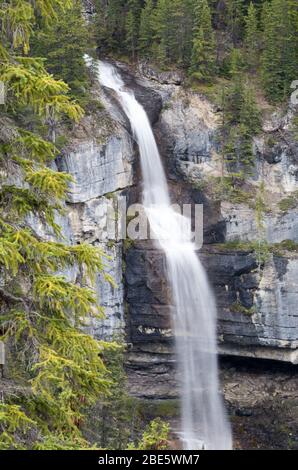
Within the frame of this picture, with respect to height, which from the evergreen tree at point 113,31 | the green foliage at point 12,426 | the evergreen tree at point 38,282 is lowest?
the green foliage at point 12,426

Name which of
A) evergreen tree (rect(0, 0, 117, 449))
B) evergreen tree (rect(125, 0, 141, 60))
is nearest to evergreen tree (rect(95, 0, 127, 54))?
evergreen tree (rect(125, 0, 141, 60))

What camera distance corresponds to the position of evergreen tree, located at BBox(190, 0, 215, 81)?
34.6 metres

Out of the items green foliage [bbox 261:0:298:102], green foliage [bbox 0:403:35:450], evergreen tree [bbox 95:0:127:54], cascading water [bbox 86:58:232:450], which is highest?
evergreen tree [bbox 95:0:127:54]

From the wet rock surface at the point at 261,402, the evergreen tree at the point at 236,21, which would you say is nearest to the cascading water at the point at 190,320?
the wet rock surface at the point at 261,402

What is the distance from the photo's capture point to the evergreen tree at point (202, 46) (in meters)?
34.6

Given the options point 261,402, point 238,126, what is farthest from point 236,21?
point 261,402

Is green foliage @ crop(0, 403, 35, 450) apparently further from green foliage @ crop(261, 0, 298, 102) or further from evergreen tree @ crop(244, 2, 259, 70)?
evergreen tree @ crop(244, 2, 259, 70)

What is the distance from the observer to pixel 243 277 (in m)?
30.8

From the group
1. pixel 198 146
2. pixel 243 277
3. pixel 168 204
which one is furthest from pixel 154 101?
pixel 243 277

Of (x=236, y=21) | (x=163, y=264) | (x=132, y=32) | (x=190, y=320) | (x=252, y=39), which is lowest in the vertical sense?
(x=190, y=320)

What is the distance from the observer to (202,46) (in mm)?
34781

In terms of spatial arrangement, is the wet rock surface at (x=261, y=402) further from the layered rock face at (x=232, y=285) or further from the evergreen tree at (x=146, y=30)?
the evergreen tree at (x=146, y=30)

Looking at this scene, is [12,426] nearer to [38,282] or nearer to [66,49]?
[38,282]
